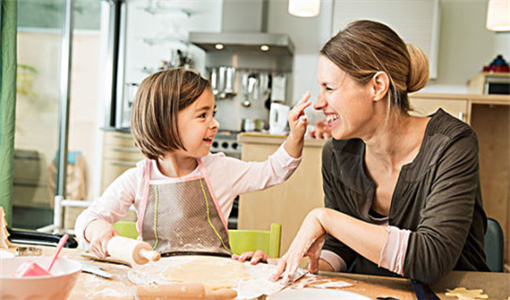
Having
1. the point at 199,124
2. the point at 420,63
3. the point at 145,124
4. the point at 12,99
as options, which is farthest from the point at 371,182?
the point at 12,99

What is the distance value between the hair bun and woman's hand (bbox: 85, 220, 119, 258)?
814mm

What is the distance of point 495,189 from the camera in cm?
458

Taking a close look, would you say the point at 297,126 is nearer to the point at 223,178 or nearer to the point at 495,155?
the point at 223,178

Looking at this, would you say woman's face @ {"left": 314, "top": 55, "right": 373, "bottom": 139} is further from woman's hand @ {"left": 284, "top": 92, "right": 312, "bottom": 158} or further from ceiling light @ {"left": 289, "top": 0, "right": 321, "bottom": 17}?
ceiling light @ {"left": 289, "top": 0, "right": 321, "bottom": 17}

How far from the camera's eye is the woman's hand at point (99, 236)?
1.06 meters

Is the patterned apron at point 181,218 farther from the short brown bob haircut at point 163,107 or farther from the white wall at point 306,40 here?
the white wall at point 306,40

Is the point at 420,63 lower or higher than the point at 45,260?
higher

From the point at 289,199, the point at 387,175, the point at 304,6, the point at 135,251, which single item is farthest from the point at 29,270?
the point at 304,6

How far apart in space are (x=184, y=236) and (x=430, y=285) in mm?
626

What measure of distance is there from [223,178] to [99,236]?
0.50 meters

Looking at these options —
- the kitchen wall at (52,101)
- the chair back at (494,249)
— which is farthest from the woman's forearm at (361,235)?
the kitchen wall at (52,101)

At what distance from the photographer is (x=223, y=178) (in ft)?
4.92

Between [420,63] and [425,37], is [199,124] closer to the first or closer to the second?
[420,63]

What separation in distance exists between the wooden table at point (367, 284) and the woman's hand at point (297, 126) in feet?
1.38
